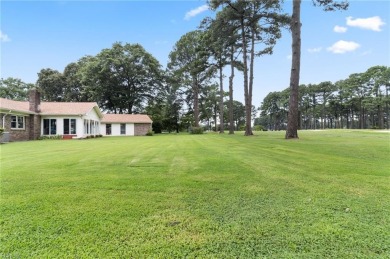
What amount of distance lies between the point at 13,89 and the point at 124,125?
80.7 feet

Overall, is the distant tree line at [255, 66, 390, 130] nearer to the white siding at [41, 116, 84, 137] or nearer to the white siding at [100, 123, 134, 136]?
the white siding at [100, 123, 134, 136]

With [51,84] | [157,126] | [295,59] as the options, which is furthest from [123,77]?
[295,59]

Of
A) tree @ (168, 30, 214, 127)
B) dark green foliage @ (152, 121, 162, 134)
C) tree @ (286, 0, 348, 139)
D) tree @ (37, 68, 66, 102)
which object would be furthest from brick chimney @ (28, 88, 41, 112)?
tree @ (37, 68, 66, 102)

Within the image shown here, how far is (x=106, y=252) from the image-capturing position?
209 cm

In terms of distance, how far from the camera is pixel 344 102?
2184 inches

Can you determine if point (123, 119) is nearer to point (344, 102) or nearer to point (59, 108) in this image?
point (59, 108)

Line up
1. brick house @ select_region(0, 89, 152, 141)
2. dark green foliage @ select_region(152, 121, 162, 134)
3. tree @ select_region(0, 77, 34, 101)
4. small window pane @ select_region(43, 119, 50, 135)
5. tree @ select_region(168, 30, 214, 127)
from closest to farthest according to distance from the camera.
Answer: brick house @ select_region(0, 89, 152, 141), small window pane @ select_region(43, 119, 50, 135), tree @ select_region(168, 30, 214, 127), dark green foliage @ select_region(152, 121, 162, 134), tree @ select_region(0, 77, 34, 101)

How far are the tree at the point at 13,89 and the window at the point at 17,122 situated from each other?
2964 centimetres

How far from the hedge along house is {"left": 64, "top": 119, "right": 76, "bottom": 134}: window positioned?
982cm

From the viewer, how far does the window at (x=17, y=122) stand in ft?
59.8

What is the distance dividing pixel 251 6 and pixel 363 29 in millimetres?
8778

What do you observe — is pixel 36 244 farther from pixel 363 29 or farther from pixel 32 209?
pixel 363 29

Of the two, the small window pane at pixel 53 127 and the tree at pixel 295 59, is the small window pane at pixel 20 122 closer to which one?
the small window pane at pixel 53 127

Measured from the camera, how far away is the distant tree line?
46.3 m
